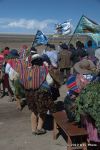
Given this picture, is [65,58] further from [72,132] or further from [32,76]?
[72,132]

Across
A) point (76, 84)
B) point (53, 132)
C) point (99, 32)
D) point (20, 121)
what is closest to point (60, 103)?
point (20, 121)

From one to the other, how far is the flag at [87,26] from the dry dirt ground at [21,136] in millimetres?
7315

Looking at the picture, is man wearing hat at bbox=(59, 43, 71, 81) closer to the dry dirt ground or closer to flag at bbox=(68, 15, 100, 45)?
flag at bbox=(68, 15, 100, 45)

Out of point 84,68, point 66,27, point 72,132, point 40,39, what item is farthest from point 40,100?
point 66,27

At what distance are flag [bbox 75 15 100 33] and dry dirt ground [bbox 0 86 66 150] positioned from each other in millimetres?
7315

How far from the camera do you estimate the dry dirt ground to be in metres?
8.45

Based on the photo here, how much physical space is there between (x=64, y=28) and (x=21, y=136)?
17996mm

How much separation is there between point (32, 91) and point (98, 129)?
7.40 feet

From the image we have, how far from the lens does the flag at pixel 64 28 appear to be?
26097 mm

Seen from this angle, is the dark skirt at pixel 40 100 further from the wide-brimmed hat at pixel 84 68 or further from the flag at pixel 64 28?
the flag at pixel 64 28

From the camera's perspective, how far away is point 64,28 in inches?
1048

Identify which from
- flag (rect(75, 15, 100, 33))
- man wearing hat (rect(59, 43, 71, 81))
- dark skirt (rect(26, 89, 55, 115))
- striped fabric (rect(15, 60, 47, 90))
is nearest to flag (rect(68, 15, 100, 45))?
flag (rect(75, 15, 100, 33))

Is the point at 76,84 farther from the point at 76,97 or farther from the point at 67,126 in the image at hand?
the point at 67,126

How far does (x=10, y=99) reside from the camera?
527 inches
